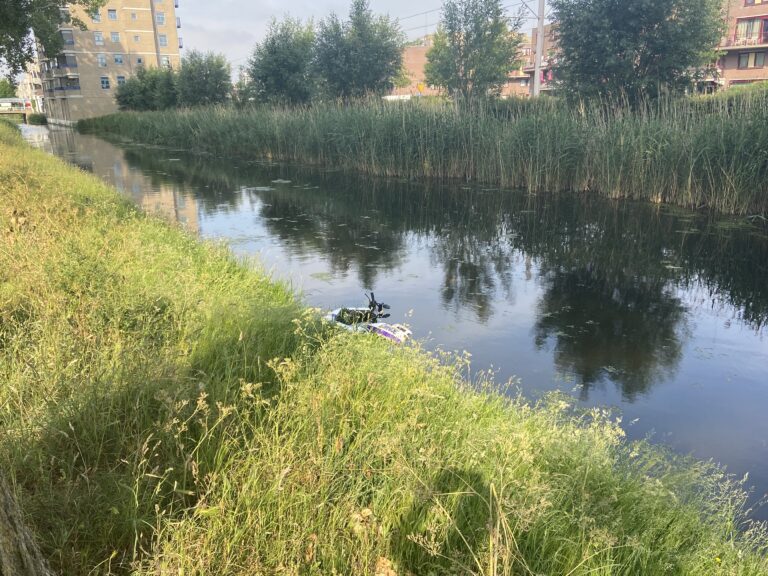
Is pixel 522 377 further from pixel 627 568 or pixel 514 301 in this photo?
pixel 627 568

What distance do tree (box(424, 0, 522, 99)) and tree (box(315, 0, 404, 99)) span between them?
375 centimetres

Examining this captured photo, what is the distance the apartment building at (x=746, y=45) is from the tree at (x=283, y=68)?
1300 inches

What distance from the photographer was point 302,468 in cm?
248

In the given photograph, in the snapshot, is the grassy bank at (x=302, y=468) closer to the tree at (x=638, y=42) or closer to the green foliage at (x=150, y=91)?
the tree at (x=638, y=42)

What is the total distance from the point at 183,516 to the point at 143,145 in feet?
108

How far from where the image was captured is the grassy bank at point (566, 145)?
10680mm

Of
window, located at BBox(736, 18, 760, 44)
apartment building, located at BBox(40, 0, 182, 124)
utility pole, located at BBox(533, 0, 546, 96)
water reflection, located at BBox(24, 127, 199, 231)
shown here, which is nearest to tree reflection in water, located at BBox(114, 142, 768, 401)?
water reflection, located at BBox(24, 127, 199, 231)

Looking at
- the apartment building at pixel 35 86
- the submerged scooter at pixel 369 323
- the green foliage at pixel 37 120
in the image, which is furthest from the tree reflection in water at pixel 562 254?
the apartment building at pixel 35 86

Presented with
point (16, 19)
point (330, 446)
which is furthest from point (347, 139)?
point (330, 446)

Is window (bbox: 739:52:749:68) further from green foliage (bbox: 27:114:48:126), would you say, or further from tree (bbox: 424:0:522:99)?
green foliage (bbox: 27:114:48:126)

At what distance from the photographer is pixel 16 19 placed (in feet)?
60.7

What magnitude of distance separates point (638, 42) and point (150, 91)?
133ft

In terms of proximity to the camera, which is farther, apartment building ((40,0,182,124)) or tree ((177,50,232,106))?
apartment building ((40,0,182,124))

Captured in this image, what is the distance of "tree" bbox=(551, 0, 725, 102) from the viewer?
14297mm
